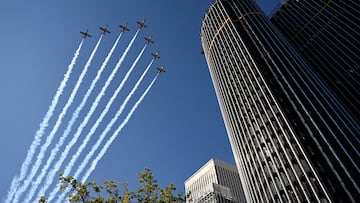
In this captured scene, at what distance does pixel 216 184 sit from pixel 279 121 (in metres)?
98.7

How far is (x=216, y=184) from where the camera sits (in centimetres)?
16100

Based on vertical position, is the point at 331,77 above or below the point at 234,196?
below

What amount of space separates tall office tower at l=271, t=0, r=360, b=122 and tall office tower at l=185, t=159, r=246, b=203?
281 feet

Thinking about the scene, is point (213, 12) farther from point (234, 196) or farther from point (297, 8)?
point (234, 196)

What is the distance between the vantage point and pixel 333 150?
2309 inches

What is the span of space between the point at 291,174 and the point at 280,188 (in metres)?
3.97

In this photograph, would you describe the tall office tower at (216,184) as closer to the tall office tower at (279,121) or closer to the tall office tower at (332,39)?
the tall office tower at (279,121)

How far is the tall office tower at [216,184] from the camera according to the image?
154875 millimetres

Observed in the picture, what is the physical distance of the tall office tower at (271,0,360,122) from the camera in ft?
280

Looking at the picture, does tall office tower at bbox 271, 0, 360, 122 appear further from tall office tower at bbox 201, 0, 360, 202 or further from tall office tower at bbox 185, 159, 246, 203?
tall office tower at bbox 185, 159, 246, 203

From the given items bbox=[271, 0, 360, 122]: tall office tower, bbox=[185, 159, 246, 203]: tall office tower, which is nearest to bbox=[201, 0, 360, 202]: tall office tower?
bbox=[271, 0, 360, 122]: tall office tower

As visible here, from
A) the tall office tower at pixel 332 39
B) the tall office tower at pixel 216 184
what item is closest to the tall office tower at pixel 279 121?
the tall office tower at pixel 332 39

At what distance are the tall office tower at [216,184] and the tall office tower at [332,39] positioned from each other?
85776 mm

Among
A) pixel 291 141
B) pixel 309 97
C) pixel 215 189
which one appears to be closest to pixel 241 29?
pixel 309 97
